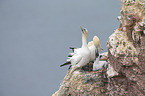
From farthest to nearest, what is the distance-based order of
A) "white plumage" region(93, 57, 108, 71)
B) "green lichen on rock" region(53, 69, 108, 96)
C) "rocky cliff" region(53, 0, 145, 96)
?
1. "white plumage" region(93, 57, 108, 71)
2. "green lichen on rock" region(53, 69, 108, 96)
3. "rocky cliff" region(53, 0, 145, 96)

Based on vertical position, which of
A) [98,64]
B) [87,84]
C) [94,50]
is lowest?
[87,84]

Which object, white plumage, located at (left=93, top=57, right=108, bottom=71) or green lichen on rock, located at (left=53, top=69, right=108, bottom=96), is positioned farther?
white plumage, located at (left=93, top=57, right=108, bottom=71)

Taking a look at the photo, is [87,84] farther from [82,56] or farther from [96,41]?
[96,41]

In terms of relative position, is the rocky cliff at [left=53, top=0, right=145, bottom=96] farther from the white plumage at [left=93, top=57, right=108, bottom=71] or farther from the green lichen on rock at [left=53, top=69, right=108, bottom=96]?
the white plumage at [left=93, top=57, right=108, bottom=71]

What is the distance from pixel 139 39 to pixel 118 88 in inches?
18.2

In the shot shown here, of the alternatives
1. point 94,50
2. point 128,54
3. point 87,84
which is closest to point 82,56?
point 94,50

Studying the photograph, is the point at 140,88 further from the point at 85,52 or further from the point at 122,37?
the point at 85,52

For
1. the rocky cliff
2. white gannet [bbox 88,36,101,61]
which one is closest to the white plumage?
white gannet [bbox 88,36,101,61]

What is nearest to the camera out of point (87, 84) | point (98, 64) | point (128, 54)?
point (128, 54)

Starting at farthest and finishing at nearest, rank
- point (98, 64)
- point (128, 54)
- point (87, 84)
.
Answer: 1. point (98, 64)
2. point (87, 84)
3. point (128, 54)

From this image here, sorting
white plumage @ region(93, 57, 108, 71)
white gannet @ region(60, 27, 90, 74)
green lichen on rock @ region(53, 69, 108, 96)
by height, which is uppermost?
white gannet @ region(60, 27, 90, 74)

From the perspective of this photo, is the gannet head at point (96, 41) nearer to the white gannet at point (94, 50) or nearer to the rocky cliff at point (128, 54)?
the white gannet at point (94, 50)

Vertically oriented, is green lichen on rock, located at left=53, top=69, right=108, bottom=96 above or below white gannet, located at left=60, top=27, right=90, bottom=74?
below

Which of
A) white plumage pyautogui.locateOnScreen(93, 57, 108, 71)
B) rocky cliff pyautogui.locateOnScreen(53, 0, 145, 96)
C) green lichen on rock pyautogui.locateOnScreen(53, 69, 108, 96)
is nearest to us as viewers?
rocky cliff pyautogui.locateOnScreen(53, 0, 145, 96)
